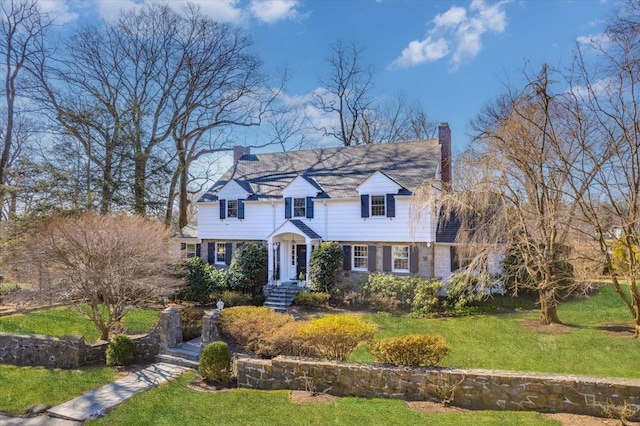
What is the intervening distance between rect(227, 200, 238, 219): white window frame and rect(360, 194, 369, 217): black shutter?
305 inches

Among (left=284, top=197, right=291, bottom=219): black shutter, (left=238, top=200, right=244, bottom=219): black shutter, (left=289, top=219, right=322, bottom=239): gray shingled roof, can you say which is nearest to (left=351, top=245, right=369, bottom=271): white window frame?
(left=289, top=219, right=322, bottom=239): gray shingled roof

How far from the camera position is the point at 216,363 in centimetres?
985

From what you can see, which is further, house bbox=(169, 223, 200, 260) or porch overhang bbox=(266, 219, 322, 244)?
house bbox=(169, 223, 200, 260)

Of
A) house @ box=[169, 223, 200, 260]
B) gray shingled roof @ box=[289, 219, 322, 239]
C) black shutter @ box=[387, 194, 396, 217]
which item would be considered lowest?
house @ box=[169, 223, 200, 260]

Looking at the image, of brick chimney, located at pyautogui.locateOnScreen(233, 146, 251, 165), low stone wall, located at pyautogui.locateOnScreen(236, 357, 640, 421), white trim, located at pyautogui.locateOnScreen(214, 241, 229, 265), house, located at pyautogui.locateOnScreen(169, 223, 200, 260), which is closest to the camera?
low stone wall, located at pyautogui.locateOnScreen(236, 357, 640, 421)

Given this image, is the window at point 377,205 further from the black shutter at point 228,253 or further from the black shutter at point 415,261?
the black shutter at point 228,253

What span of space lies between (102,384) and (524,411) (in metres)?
9.54

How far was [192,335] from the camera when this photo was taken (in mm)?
13211

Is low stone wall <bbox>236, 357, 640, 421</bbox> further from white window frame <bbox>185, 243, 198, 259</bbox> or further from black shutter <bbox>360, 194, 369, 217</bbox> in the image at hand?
white window frame <bbox>185, 243, 198, 259</bbox>

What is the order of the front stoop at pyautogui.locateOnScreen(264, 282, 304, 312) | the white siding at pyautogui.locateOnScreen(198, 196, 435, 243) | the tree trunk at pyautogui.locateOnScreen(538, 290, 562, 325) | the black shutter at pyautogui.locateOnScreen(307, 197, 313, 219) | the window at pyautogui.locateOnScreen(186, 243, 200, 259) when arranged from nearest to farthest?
the tree trunk at pyautogui.locateOnScreen(538, 290, 562, 325)
the front stoop at pyautogui.locateOnScreen(264, 282, 304, 312)
the white siding at pyautogui.locateOnScreen(198, 196, 435, 243)
the black shutter at pyautogui.locateOnScreen(307, 197, 313, 219)
the window at pyautogui.locateOnScreen(186, 243, 200, 259)

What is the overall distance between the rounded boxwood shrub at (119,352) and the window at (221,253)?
1241cm

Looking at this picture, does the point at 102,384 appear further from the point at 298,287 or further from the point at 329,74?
the point at 329,74

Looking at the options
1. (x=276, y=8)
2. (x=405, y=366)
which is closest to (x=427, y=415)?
(x=405, y=366)

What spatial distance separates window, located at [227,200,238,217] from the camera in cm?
2378
